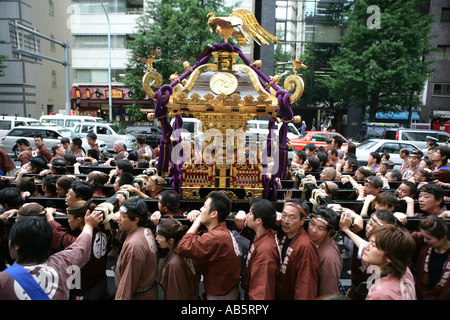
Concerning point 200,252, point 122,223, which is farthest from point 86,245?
point 200,252

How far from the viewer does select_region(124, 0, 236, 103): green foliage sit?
1691 centimetres

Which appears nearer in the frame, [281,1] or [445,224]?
[445,224]

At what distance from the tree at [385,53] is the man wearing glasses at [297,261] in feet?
56.2

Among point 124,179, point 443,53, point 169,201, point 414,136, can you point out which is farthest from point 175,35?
point 443,53

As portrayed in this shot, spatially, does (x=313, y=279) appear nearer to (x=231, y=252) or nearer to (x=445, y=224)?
(x=231, y=252)

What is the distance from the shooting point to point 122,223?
8.71ft

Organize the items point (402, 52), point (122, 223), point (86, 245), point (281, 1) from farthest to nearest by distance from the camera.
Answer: point (281, 1), point (402, 52), point (122, 223), point (86, 245)

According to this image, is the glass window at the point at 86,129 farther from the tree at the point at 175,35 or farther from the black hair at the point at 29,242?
the black hair at the point at 29,242

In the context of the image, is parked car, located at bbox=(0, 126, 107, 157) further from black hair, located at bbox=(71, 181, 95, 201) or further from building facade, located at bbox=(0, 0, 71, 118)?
black hair, located at bbox=(71, 181, 95, 201)

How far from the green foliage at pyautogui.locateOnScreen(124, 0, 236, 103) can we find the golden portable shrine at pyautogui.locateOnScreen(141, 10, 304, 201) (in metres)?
13.1

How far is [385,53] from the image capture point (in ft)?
56.4

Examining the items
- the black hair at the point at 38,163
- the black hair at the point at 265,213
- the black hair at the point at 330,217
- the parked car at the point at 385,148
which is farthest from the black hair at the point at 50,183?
the parked car at the point at 385,148

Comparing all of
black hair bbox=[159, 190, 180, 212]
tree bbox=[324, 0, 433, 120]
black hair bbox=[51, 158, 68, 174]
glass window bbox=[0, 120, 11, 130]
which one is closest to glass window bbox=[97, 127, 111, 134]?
glass window bbox=[0, 120, 11, 130]
